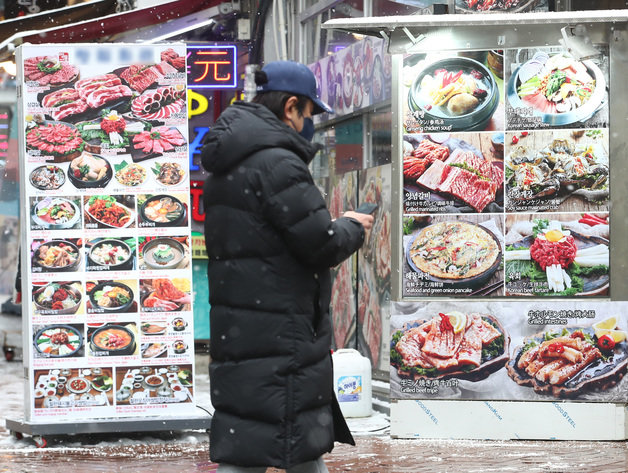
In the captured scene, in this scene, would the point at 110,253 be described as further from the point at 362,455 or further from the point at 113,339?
the point at 362,455

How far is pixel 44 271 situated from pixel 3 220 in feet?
58.8

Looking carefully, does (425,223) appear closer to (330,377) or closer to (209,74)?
(330,377)

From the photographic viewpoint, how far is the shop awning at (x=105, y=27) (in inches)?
392

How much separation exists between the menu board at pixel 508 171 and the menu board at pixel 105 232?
1.61 m

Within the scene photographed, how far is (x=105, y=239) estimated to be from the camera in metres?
7.27

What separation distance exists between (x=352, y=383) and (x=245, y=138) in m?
4.97

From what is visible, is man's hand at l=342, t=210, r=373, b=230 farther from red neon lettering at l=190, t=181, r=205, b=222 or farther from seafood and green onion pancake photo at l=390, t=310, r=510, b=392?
red neon lettering at l=190, t=181, r=205, b=222

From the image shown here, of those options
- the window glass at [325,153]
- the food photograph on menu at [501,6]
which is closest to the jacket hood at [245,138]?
the food photograph on menu at [501,6]

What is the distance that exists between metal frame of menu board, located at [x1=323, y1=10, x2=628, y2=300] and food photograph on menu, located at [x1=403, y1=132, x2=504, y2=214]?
340 mm

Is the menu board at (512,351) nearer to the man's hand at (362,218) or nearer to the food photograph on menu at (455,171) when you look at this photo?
the food photograph on menu at (455,171)

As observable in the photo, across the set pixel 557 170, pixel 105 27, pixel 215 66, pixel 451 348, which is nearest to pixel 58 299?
pixel 451 348

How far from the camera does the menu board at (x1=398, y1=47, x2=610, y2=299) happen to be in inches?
288

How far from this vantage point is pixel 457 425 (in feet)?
24.3

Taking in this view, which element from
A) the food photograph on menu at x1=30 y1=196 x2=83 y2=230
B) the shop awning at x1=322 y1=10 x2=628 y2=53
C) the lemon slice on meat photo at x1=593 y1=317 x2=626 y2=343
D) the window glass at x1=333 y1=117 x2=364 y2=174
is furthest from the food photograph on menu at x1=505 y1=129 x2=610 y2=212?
the food photograph on menu at x1=30 y1=196 x2=83 y2=230
